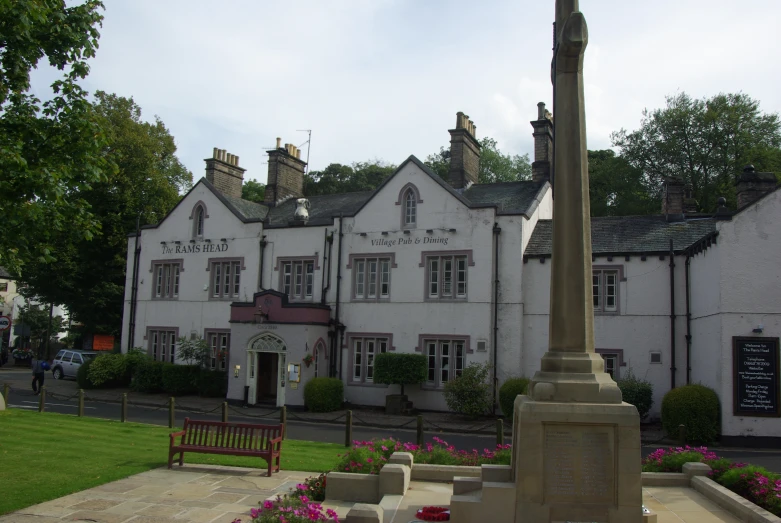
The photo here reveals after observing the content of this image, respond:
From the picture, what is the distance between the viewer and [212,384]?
28.8 m

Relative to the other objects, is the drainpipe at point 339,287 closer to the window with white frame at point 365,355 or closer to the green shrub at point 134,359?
the window with white frame at point 365,355

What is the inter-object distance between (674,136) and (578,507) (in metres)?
39.9

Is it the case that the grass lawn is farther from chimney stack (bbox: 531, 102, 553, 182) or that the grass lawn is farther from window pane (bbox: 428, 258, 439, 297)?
chimney stack (bbox: 531, 102, 553, 182)

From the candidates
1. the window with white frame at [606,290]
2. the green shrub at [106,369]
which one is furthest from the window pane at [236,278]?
the window with white frame at [606,290]

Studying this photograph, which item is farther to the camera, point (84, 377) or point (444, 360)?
point (84, 377)

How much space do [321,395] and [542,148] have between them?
1455cm

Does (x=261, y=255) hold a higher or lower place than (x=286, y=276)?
higher

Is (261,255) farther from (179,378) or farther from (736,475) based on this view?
(736,475)

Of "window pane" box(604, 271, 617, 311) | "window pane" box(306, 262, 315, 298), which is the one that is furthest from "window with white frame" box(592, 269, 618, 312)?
"window pane" box(306, 262, 315, 298)

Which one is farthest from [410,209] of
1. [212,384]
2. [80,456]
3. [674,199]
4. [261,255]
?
[80,456]

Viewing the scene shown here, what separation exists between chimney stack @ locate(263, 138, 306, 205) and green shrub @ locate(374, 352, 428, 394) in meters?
13.1

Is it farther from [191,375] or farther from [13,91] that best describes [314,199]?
[13,91]

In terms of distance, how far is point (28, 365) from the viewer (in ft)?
167

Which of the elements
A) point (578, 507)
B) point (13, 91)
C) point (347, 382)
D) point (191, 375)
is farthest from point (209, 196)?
point (578, 507)
